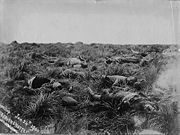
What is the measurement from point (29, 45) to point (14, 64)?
0.08m

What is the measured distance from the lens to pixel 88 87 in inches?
35.0

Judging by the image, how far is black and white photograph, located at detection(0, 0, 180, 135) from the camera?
33.8 inches

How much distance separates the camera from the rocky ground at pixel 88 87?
856 millimetres

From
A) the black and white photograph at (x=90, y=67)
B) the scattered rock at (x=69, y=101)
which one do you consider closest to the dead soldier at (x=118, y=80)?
the black and white photograph at (x=90, y=67)

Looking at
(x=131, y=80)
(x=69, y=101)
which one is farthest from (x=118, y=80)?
(x=69, y=101)

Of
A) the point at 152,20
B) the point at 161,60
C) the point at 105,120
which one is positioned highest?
the point at 152,20

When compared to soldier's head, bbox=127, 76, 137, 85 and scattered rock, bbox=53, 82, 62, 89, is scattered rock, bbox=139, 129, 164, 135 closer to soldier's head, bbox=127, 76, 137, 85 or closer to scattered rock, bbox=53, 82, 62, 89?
soldier's head, bbox=127, 76, 137, 85

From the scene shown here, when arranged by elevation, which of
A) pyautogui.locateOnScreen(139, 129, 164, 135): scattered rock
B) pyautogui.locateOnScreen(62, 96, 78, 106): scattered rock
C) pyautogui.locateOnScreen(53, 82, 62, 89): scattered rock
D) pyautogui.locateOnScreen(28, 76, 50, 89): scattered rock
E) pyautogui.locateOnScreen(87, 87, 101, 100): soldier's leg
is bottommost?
pyautogui.locateOnScreen(139, 129, 164, 135): scattered rock

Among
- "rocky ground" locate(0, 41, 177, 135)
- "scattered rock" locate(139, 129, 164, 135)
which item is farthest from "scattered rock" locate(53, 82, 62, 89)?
"scattered rock" locate(139, 129, 164, 135)

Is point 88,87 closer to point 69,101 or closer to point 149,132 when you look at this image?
point 69,101

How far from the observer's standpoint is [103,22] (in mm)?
988

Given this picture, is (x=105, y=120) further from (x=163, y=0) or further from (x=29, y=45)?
(x=163, y=0)

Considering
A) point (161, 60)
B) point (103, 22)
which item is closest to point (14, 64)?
point (103, 22)

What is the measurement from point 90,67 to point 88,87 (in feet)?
0.21
